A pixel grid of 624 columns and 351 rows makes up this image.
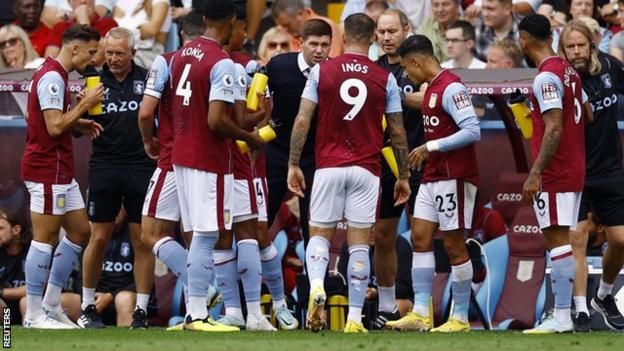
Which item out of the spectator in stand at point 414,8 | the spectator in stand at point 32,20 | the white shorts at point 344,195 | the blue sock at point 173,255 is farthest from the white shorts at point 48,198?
the spectator in stand at point 414,8

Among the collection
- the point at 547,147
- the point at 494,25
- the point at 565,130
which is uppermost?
the point at 494,25

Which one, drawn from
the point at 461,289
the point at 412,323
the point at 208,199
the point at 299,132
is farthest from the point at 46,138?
the point at 461,289

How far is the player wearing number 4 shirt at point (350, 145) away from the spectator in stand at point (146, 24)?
221 inches

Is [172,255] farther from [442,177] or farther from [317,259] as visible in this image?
[442,177]

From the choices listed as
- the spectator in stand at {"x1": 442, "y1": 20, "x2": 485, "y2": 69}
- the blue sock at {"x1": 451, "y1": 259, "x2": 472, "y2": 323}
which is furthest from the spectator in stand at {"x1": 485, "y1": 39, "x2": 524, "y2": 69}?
the blue sock at {"x1": 451, "y1": 259, "x2": 472, "y2": 323}

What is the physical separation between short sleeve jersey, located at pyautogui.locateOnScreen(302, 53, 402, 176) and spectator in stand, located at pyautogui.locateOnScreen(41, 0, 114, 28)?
638cm

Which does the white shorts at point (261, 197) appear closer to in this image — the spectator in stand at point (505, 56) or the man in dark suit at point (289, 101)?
the man in dark suit at point (289, 101)

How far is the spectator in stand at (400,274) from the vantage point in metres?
14.5

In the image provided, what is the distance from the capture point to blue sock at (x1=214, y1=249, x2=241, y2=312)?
Answer: 42.4ft

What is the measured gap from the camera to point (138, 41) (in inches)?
703

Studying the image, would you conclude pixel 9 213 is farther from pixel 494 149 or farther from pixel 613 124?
pixel 613 124

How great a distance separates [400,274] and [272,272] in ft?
4.99

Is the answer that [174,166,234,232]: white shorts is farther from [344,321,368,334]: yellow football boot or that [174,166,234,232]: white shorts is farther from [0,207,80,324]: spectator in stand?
[0,207,80,324]: spectator in stand

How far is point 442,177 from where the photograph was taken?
1282 centimetres
